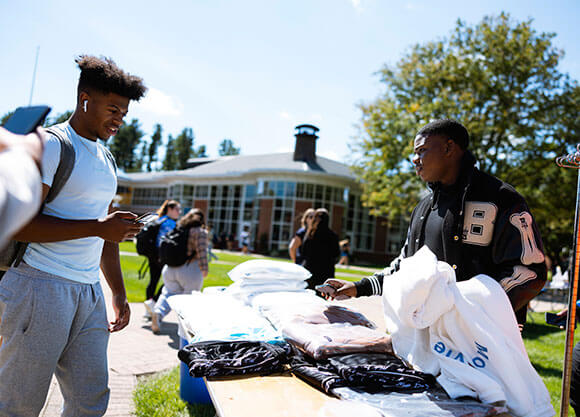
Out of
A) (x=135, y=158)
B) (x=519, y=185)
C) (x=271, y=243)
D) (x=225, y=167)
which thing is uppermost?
(x=135, y=158)

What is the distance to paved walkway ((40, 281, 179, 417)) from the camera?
3.52 metres

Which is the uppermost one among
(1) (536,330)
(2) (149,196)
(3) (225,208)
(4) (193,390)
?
(2) (149,196)

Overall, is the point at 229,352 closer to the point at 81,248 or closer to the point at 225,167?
the point at 81,248

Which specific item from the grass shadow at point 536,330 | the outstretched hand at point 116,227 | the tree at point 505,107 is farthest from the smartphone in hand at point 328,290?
the tree at point 505,107

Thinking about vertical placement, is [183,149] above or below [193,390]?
above

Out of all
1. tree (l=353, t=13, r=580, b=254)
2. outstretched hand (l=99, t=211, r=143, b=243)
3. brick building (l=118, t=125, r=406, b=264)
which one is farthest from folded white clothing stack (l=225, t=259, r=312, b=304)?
brick building (l=118, t=125, r=406, b=264)

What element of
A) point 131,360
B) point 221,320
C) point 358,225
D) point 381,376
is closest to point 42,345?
point 221,320

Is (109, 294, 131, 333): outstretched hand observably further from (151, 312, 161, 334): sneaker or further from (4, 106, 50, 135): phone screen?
(151, 312, 161, 334): sneaker

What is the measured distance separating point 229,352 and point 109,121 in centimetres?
142

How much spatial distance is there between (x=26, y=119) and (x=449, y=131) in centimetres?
202

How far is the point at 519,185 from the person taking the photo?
19062 mm

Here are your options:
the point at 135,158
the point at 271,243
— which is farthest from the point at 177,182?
the point at 135,158

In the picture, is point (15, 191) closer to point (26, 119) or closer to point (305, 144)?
point (26, 119)

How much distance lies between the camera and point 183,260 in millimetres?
6332
